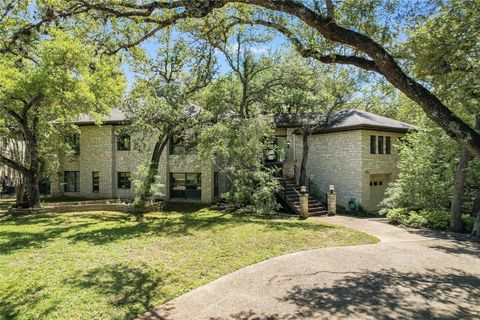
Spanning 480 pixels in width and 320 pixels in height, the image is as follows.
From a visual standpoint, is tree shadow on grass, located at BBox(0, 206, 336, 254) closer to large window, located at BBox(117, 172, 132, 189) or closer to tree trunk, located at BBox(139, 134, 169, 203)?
tree trunk, located at BBox(139, 134, 169, 203)

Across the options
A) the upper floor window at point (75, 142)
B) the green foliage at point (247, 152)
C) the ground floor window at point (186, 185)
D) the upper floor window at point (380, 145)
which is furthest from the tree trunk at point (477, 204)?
the upper floor window at point (75, 142)

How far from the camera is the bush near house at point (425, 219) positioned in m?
13.0

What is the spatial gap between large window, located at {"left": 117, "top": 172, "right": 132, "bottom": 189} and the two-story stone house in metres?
0.02

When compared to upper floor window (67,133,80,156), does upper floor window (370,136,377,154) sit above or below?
below

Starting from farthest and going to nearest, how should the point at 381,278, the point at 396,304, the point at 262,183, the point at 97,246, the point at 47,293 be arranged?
the point at 262,183
the point at 97,246
the point at 381,278
the point at 47,293
the point at 396,304

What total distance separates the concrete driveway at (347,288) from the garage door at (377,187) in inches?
374

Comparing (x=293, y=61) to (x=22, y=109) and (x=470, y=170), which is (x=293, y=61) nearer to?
(x=470, y=170)

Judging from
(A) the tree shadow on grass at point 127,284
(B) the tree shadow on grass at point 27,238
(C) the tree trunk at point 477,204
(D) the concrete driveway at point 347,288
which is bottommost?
(D) the concrete driveway at point 347,288

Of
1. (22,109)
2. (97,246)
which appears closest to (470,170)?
(97,246)

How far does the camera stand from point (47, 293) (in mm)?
6336

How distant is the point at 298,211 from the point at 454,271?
9434 millimetres

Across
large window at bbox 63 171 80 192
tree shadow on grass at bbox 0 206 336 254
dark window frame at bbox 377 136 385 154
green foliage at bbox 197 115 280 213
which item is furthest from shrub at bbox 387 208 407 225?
large window at bbox 63 171 80 192

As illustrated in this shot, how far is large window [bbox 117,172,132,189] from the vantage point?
23828 millimetres

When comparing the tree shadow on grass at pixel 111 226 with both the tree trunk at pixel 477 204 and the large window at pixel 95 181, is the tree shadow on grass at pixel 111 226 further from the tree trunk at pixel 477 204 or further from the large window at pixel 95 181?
the large window at pixel 95 181
